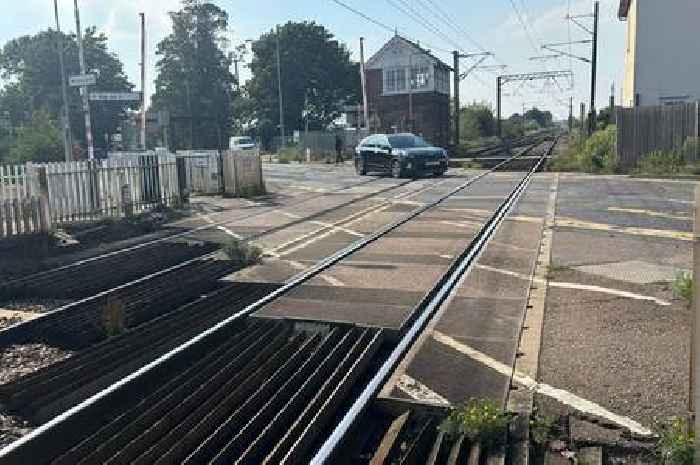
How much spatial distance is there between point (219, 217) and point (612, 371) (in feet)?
40.2

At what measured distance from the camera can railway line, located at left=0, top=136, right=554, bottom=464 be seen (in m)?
4.13

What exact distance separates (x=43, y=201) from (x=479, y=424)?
36.1 ft

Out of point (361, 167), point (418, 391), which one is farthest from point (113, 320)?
point (361, 167)

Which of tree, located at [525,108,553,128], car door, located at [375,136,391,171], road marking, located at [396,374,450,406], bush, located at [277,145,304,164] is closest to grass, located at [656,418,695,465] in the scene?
road marking, located at [396,374,450,406]

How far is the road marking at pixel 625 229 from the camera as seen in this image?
36.7 feet

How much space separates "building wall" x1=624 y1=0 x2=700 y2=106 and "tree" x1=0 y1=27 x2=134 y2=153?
45991 millimetres

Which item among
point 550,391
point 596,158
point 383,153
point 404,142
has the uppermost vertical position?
point 404,142

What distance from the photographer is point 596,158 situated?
2661cm

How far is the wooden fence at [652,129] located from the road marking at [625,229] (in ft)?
43.8

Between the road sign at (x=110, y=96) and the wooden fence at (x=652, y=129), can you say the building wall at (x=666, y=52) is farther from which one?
the road sign at (x=110, y=96)

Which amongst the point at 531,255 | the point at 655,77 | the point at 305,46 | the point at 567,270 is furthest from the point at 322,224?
the point at 305,46

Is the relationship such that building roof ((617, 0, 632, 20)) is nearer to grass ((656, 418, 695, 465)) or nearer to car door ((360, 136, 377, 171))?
car door ((360, 136, 377, 171))

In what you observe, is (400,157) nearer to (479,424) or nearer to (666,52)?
(666,52)

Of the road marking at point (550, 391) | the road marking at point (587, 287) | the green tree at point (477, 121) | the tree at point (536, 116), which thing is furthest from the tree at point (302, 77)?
the tree at point (536, 116)
